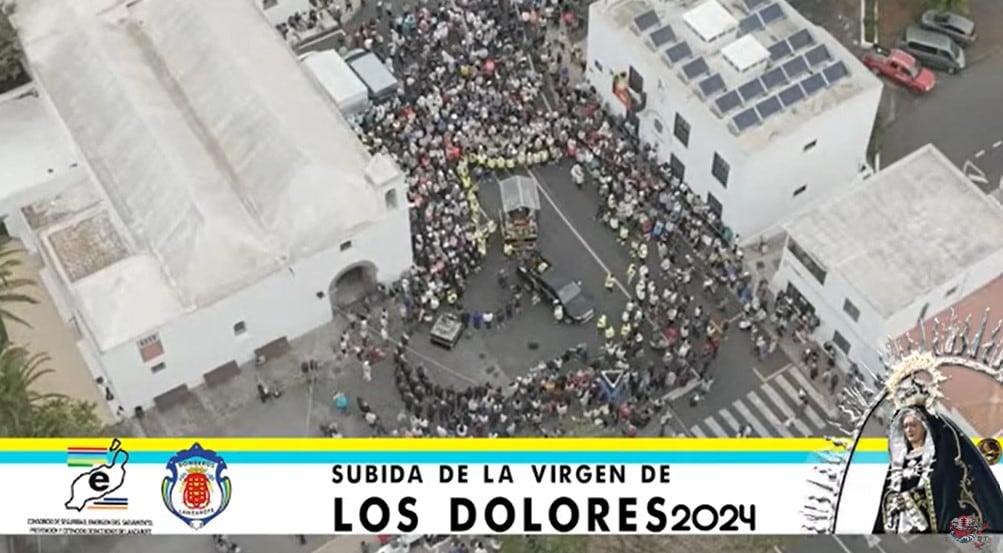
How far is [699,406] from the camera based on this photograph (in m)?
69.4

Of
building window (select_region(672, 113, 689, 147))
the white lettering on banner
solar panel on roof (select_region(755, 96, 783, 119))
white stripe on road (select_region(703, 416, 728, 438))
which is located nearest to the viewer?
the white lettering on banner

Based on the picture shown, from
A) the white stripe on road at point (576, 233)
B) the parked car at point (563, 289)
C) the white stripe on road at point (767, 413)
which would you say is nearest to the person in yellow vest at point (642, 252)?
the white stripe on road at point (576, 233)

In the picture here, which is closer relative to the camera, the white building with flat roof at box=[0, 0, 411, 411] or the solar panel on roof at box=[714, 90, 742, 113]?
the white building with flat roof at box=[0, 0, 411, 411]

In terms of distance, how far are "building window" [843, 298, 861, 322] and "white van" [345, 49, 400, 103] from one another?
27648 mm

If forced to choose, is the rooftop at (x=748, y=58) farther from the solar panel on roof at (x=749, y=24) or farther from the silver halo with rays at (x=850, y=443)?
the silver halo with rays at (x=850, y=443)

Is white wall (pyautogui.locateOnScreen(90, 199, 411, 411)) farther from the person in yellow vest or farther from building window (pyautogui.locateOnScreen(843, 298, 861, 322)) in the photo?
building window (pyautogui.locateOnScreen(843, 298, 861, 322))

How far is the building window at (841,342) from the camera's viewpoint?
70.2 m

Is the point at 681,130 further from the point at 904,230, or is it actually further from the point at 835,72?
the point at 904,230

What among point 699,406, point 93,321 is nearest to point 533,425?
point 699,406

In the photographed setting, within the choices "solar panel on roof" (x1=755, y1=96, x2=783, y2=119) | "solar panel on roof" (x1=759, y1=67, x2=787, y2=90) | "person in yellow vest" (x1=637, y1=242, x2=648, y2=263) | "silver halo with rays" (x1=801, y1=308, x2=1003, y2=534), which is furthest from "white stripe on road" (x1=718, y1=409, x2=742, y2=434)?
"silver halo with rays" (x1=801, y1=308, x2=1003, y2=534)

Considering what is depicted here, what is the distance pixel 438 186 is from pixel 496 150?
4112 millimetres

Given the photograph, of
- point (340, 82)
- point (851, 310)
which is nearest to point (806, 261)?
point (851, 310)

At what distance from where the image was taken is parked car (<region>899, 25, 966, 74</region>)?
82625 mm

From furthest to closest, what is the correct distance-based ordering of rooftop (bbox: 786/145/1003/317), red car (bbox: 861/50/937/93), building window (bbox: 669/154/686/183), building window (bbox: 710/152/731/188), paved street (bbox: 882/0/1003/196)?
red car (bbox: 861/50/937/93), paved street (bbox: 882/0/1003/196), building window (bbox: 669/154/686/183), building window (bbox: 710/152/731/188), rooftop (bbox: 786/145/1003/317)
